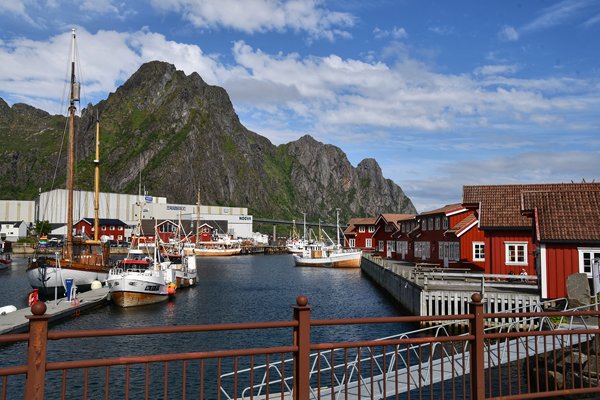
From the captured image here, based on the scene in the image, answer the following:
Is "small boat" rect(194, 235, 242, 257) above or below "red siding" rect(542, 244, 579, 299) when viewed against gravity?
below

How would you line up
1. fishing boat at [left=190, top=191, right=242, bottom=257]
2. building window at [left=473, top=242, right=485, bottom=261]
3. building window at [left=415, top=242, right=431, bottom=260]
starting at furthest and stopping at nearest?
fishing boat at [left=190, top=191, right=242, bottom=257] → building window at [left=415, top=242, right=431, bottom=260] → building window at [left=473, top=242, right=485, bottom=261]

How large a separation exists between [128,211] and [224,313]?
150 m

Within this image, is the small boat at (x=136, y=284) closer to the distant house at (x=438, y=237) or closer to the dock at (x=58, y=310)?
the dock at (x=58, y=310)

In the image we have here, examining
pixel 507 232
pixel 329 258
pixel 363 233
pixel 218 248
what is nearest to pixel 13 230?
pixel 218 248

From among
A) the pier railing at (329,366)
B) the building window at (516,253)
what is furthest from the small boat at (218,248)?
the pier railing at (329,366)

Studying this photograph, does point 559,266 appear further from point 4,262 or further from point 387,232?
point 4,262

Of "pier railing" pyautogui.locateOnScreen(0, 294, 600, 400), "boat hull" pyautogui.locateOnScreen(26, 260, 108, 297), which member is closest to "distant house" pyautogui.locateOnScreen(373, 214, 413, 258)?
"boat hull" pyautogui.locateOnScreen(26, 260, 108, 297)

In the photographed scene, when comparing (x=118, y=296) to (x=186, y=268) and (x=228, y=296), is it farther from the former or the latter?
(x=186, y=268)

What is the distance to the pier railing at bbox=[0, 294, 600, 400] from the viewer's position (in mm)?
6579

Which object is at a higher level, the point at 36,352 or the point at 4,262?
the point at 36,352

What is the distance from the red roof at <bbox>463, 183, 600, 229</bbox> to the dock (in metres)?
30.2

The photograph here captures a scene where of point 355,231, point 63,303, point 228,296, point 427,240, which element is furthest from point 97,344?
point 355,231

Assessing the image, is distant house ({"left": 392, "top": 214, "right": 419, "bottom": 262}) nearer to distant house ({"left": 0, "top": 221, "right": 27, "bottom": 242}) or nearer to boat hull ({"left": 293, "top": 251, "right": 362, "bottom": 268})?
boat hull ({"left": 293, "top": 251, "right": 362, "bottom": 268})

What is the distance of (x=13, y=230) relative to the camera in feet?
504
